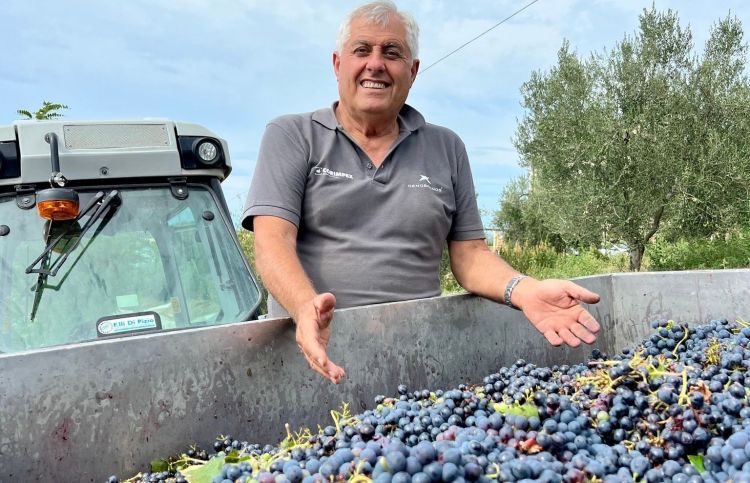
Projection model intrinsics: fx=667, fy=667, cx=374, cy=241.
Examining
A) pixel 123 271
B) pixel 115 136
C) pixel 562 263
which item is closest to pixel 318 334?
pixel 123 271

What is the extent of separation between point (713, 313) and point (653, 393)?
3.30 ft

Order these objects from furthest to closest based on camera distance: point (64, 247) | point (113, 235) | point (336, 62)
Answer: point (113, 235), point (64, 247), point (336, 62)

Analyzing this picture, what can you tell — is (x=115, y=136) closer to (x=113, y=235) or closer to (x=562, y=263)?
(x=113, y=235)

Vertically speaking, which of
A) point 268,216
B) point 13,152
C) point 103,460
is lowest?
point 103,460

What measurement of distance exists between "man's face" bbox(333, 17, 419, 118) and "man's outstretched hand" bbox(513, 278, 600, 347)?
2.69 ft

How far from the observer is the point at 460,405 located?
1.36 metres

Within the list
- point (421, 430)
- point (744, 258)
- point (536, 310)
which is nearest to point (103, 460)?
point (421, 430)

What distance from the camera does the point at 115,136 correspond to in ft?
10.8

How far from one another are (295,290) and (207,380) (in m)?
0.37

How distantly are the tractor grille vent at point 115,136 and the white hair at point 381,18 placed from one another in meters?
1.35

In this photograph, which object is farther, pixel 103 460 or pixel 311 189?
pixel 311 189

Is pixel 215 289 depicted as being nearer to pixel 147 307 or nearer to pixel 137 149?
pixel 147 307

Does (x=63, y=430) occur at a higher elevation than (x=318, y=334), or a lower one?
lower

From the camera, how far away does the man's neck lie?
236 centimetres
